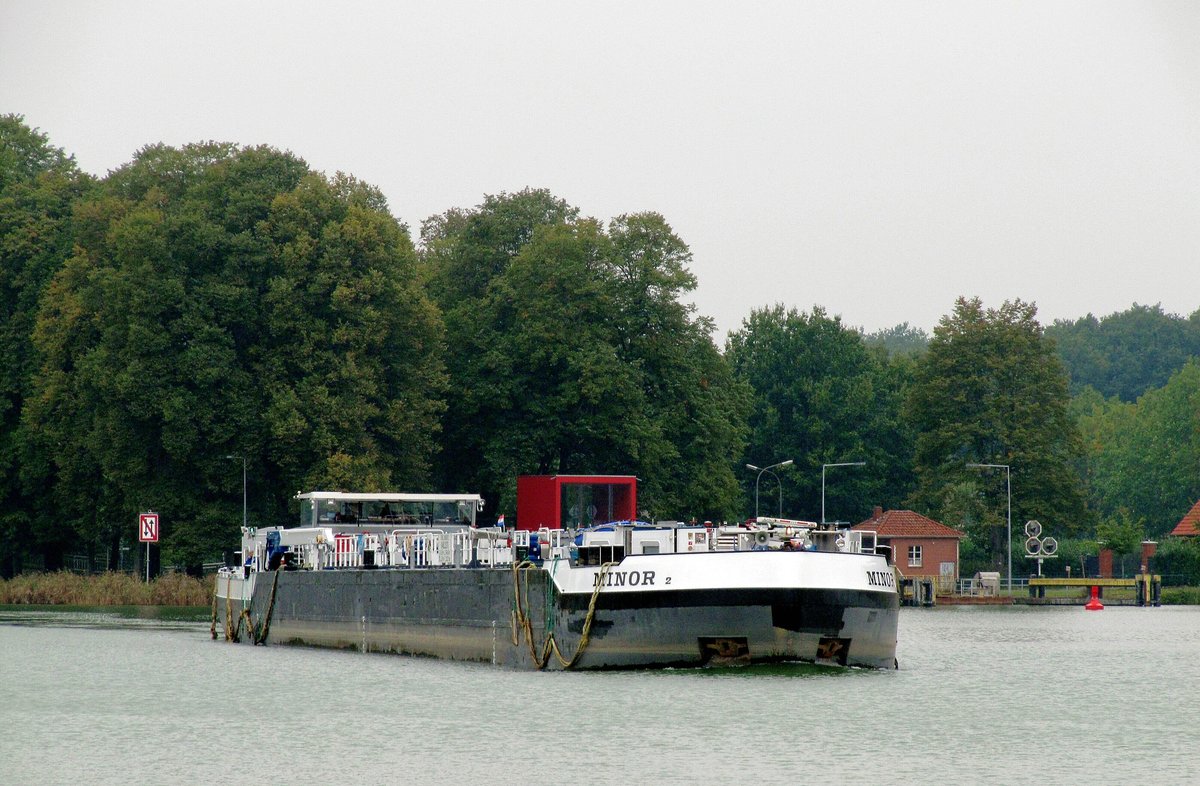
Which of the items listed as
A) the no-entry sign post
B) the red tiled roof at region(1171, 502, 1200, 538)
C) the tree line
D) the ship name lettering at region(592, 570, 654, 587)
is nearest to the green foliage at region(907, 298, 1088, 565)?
the tree line

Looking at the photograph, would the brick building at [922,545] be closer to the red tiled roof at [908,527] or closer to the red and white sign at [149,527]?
the red tiled roof at [908,527]

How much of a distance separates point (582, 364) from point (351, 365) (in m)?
12.1

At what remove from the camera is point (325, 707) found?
120ft

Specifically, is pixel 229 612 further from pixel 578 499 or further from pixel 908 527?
pixel 908 527

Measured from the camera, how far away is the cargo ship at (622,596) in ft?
123

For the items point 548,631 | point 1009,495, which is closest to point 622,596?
point 548,631

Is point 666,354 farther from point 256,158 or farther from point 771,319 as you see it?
point 771,319

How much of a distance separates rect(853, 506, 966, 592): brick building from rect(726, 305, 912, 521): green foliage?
51.9 ft

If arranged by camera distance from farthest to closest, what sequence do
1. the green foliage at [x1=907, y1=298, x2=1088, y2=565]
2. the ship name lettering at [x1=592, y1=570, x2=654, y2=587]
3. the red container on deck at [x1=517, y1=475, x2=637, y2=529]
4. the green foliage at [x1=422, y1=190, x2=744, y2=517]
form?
1. the green foliage at [x1=907, y1=298, x2=1088, y2=565]
2. the green foliage at [x1=422, y1=190, x2=744, y2=517]
3. the red container on deck at [x1=517, y1=475, x2=637, y2=529]
4. the ship name lettering at [x1=592, y1=570, x2=654, y2=587]

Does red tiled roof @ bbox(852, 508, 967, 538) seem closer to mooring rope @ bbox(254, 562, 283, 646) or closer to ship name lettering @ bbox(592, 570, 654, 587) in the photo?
mooring rope @ bbox(254, 562, 283, 646)

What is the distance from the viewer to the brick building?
339 ft

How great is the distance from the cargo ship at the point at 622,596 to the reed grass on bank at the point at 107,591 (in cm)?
3011

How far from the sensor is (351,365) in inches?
3152

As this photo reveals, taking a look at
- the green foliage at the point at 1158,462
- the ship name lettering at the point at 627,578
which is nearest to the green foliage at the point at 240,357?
the ship name lettering at the point at 627,578
